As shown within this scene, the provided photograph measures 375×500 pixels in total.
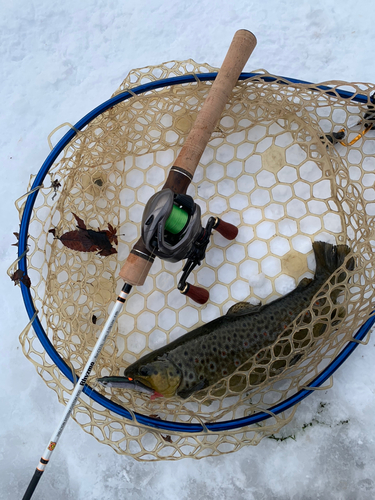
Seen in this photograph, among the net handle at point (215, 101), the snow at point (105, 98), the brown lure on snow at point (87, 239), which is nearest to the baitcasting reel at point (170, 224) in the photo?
the net handle at point (215, 101)

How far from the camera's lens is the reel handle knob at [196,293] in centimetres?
243

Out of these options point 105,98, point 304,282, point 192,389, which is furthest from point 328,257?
point 105,98

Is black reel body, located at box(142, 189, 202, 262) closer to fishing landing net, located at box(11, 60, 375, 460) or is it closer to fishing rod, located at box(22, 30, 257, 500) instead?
fishing rod, located at box(22, 30, 257, 500)

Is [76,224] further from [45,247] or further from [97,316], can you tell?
[97,316]

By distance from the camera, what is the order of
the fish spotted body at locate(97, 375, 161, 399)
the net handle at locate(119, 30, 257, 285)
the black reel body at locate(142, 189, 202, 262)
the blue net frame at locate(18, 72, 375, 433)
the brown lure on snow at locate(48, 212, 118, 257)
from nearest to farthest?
the black reel body at locate(142, 189, 202, 262) → the fish spotted body at locate(97, 375, 161, 399) → the blue net frame at locate(18, 72, 375, 433) → the net handle at locate(119, 30, 257, 285) → the brown lure on snow at locate(48, 212, 118, 257)

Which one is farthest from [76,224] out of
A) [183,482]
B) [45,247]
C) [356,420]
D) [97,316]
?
[356,420]

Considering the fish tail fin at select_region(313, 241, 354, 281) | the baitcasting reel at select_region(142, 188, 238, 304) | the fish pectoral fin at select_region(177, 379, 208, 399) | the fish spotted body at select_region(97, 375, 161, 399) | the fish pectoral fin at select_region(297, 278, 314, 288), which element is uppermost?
the fish tail fin at select_region(313, 241, 354, 281)

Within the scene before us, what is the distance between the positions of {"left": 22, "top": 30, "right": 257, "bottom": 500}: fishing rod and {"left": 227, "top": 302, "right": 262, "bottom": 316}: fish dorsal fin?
0.19 m

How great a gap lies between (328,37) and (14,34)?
7.86 feet

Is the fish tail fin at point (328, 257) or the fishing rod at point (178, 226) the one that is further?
the fish tail fin at point (328, 257)

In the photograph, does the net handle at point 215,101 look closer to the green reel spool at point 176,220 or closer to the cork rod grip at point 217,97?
the cork rod grip at point 217,97

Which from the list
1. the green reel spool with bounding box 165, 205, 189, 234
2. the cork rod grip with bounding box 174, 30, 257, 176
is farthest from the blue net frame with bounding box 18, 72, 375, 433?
the green reel spool with bounding box 165, 205, 189, 234

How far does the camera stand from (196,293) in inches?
97.4

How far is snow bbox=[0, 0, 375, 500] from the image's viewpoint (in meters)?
2.49
